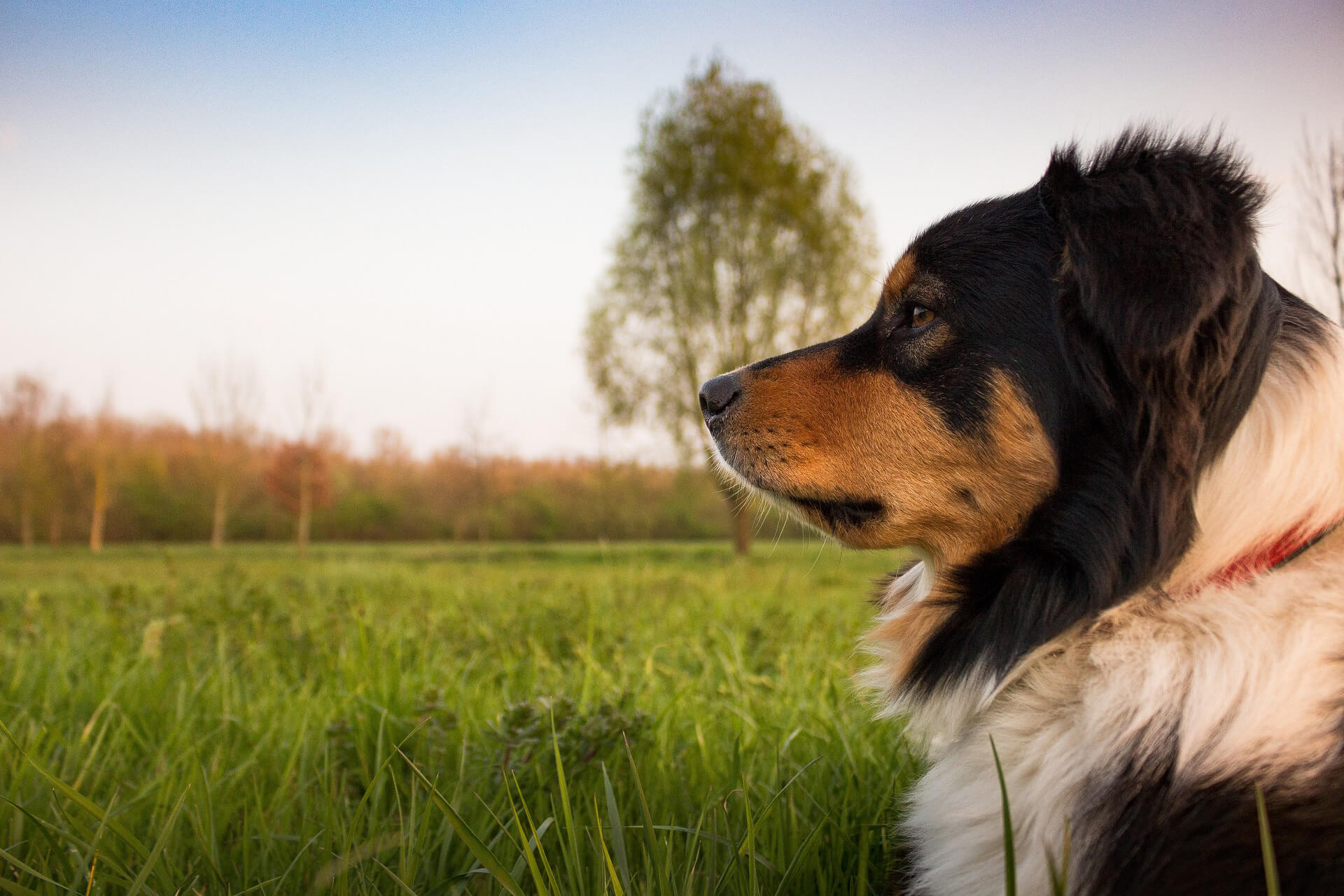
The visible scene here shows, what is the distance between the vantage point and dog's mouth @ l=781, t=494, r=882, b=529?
79.3 inches

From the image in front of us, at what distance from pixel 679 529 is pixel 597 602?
18.0 meters

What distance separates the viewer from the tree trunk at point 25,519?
19.8 meters

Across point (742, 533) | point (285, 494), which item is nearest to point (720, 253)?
point (742, 533)

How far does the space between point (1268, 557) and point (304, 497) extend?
21.8 metres

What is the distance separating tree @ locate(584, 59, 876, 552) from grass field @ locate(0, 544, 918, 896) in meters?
14.3

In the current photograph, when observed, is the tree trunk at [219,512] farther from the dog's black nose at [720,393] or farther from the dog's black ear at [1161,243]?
the dog's black ear at [1161,243]

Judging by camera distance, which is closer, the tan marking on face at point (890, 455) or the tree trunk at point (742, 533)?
the tan marking on face at point (890, 455)

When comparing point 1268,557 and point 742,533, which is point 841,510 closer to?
point 1268,557

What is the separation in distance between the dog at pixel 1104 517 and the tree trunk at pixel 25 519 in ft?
78.9

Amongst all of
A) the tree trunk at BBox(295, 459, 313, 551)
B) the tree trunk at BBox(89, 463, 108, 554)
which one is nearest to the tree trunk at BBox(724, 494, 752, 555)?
the tree trunk at BBox(295, 459, 313, 551)

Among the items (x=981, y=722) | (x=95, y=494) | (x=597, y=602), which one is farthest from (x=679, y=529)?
(x=981, y=722)

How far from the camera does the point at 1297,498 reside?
1.47 metres

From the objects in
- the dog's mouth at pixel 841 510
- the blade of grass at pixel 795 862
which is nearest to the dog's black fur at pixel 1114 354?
the dog's mouth at pixel 841 510

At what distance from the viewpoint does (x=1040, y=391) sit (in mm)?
1770
